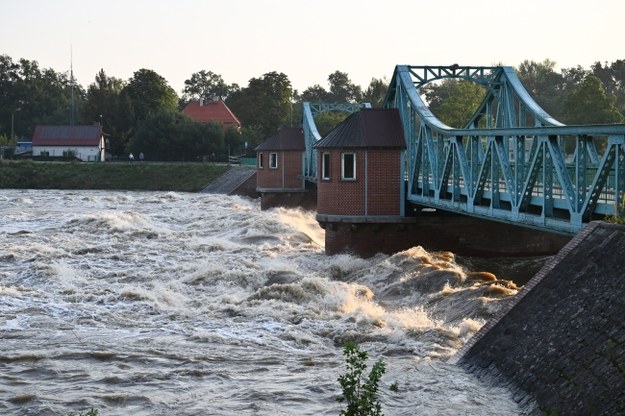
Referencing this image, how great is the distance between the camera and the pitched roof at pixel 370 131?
30.0 metres

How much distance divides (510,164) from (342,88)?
137704 mm

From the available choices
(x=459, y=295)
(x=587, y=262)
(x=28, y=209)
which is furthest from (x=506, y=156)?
(x=28, y=209)

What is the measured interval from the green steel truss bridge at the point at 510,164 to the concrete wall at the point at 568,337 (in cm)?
141

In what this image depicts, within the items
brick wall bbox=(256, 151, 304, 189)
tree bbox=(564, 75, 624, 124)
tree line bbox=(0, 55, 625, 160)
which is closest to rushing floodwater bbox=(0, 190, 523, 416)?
brick wall bbox=(256, 151, 304, 189)

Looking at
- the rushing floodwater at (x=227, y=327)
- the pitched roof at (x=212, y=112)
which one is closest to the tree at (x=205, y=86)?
the pitched roof at (x=212, y=112)

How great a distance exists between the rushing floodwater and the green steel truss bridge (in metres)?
1.67

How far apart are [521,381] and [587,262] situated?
2.01 metres

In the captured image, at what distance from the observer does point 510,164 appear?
24.2 metres

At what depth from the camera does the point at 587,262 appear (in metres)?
14.1

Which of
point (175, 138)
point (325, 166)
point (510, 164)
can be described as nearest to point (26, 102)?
point (175, 138)

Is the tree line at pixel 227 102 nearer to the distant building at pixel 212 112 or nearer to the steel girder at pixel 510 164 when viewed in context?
the distant building at pixel 212 112

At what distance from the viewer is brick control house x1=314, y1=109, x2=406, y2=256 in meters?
29.6

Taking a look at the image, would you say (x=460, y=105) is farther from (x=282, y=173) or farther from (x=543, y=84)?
(x=543, y=84)

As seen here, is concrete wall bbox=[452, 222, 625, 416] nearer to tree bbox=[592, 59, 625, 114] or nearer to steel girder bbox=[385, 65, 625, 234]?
steel girder bbox=[385, 65, 625, 234]
